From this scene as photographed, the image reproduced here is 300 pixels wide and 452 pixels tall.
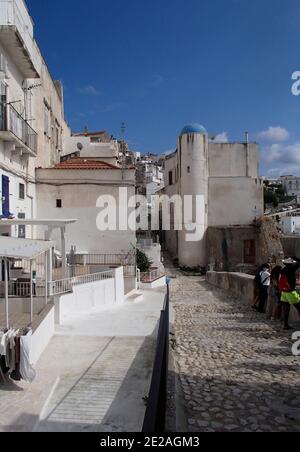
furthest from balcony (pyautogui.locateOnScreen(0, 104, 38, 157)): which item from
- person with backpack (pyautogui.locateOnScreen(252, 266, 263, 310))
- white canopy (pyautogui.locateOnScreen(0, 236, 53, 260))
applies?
person with backpack (pyautogui.locateOnScreen(252, 266, 263, 310))

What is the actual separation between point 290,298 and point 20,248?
6385 mm

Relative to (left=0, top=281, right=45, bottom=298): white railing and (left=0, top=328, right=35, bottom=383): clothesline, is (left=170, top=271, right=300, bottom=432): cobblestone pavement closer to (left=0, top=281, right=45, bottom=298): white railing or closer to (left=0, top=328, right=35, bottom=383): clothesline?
(left=0, top=328, right=35, bottom=383): clothesline

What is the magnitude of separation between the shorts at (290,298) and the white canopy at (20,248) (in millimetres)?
5787

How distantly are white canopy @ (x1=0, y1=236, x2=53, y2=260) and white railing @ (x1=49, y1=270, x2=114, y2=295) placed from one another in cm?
230

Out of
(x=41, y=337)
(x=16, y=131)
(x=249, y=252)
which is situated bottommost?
(x=41, y=337)

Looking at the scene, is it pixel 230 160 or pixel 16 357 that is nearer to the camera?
pixel 16 357

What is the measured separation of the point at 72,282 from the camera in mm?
13367

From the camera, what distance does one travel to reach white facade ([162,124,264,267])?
121 ft

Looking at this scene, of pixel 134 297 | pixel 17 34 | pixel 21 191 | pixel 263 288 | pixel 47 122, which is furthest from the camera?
pixel 47 122

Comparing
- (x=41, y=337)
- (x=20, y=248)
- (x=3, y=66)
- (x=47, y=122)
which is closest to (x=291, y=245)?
(x=47, y=122)

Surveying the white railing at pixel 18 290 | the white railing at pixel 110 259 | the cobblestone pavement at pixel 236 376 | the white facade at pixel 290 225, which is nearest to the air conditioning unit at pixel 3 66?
the white railing at pixel 18 290

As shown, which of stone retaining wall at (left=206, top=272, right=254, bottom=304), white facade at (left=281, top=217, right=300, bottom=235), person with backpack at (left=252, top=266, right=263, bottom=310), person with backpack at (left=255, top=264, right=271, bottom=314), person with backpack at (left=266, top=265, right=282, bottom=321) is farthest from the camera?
white facade at (left=281, top=217, right=300, bottom=235)

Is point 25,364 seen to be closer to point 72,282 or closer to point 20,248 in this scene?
point 20,248

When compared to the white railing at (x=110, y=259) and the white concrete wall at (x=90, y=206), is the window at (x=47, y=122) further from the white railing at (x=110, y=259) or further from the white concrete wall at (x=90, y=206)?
the white railing at (x=110, y=259)
